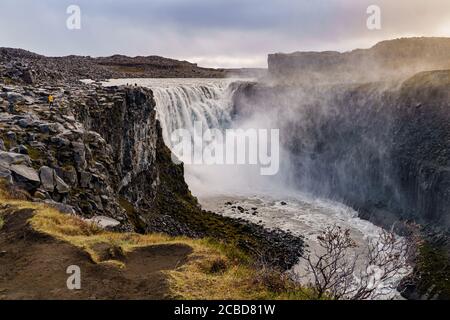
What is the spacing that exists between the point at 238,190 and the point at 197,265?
46487mm

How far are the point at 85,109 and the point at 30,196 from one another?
572 inches

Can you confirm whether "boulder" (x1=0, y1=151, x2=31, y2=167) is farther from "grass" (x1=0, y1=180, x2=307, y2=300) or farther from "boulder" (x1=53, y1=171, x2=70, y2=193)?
"grass" (x1=0, y1=180, x2=307, y2=300)

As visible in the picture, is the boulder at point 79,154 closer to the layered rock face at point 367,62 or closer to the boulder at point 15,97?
the boulder at point 15,97

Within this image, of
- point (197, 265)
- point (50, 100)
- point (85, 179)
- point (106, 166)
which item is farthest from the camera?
point (106, 166)

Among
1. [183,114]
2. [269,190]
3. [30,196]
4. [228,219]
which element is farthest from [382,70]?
[30,196]

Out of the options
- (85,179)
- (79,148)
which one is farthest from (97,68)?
(85,179)

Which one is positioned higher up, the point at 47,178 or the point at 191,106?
the point at 191,106

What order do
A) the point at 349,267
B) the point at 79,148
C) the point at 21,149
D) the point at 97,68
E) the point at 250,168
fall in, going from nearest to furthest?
1. the point at 349,267
2. the point at 21,149
3. the point at 79,148
4. the point at 250,168
5. the point at 97,68

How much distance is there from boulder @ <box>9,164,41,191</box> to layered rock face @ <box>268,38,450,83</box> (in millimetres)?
64145

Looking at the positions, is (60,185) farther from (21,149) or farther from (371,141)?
(371,141)

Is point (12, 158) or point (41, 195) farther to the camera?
point (12, 158)

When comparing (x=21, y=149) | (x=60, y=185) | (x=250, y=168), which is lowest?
(x=250, y=168)

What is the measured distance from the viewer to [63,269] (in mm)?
10977

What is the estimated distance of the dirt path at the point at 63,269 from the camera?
9.93m
